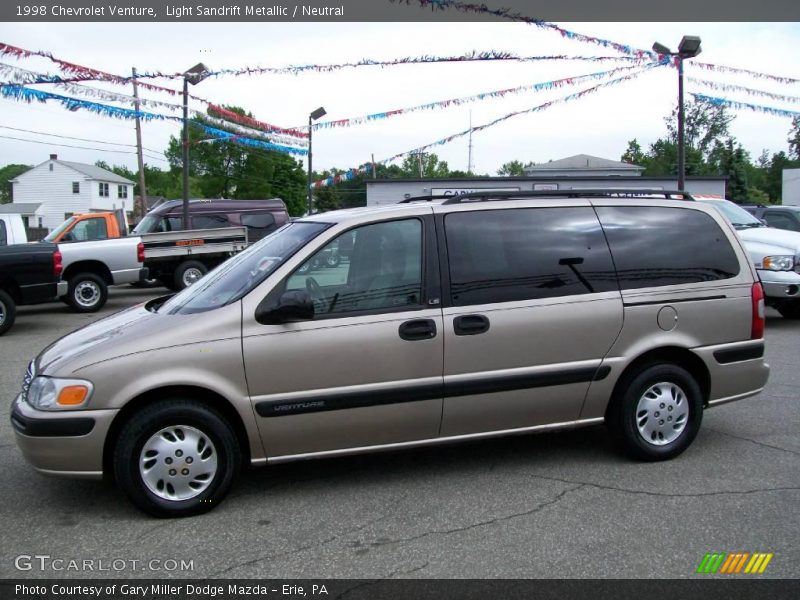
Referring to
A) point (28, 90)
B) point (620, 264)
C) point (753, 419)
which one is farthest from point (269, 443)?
point (28, 90)

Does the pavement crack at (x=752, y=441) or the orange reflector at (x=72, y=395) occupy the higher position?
the orange reflector at (x=72, y=395)

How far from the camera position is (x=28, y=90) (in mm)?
12391

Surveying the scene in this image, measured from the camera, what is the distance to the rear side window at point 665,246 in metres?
4.98

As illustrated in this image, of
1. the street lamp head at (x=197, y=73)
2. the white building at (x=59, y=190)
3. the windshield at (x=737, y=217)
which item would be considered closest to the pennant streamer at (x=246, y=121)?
the street lamp head at (x=197, y=73)

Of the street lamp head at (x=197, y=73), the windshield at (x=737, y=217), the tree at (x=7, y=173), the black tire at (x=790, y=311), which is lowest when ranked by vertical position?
the black tire at (x=790, y=311)

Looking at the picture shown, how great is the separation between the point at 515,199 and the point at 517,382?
123 centimetres

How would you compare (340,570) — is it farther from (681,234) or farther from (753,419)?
(753,419)

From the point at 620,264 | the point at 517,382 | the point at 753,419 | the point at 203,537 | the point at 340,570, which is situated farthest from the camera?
the point at 753,419

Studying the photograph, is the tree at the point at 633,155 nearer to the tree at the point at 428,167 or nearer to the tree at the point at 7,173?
the tree at the point at 428,167

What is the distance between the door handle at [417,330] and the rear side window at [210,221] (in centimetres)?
1671

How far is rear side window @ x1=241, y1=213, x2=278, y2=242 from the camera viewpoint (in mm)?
20109

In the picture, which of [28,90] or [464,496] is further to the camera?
[28,90]

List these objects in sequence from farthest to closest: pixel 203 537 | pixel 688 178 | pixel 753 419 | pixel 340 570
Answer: pixel 688 178
pixel 753 419
pixel 203 537
pixel 340 570
